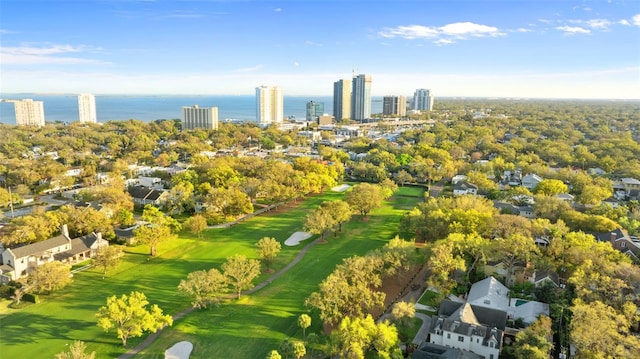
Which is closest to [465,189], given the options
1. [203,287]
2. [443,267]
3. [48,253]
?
[443,267]

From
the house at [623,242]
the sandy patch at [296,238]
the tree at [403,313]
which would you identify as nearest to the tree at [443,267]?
the tree at [403,313]

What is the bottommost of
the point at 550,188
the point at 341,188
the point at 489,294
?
the point at 341,188

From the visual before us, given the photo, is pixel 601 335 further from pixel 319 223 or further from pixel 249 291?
pixel 319 223

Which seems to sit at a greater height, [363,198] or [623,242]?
[363,198]

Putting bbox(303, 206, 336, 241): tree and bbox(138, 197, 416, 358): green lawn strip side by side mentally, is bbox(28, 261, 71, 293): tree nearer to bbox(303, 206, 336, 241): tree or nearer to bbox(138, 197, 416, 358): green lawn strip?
bbox(138, 197, 416, 358): green lawn strip

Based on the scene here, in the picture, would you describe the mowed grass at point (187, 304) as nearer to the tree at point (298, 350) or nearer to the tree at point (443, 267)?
Answer: the tree at point (298, 350)

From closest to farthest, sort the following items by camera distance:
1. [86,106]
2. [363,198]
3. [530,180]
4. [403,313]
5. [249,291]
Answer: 1. [403,313]
2. [249,291]
3. [363,198]
4. [530,180]
5. [86,106]

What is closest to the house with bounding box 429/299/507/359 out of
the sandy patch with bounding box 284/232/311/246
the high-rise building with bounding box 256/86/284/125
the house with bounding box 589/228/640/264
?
the house with bounding box 589/228/640/264
